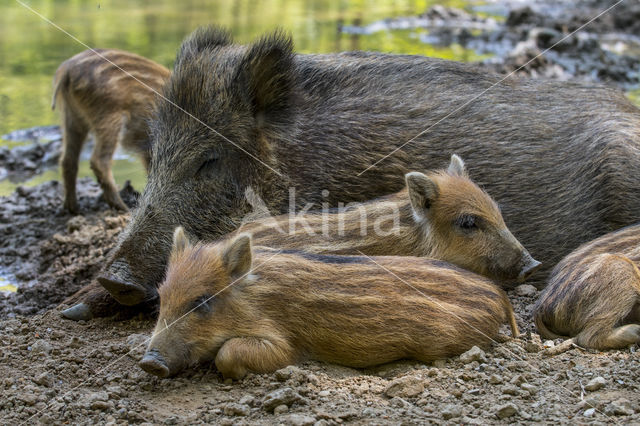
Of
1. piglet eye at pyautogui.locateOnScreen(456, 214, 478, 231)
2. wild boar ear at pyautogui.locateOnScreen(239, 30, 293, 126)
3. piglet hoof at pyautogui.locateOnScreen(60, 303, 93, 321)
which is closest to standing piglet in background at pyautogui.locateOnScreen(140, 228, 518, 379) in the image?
piglet eye at pyautogui.locateOnScreen(456, 214, 478, 231)

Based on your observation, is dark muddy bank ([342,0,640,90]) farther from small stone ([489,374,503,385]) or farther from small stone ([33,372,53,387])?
small stone ([33,372,53,387])

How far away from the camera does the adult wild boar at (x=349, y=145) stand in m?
4.86

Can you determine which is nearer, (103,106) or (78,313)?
(78,313)

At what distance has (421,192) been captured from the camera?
4.52m

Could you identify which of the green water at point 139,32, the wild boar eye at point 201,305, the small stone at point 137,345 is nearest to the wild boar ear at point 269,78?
the small stone at point 137,345

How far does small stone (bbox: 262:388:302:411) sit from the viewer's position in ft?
10.6

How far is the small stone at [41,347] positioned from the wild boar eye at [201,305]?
830mm

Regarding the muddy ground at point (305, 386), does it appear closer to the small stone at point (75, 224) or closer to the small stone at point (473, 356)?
the small stone at point (473, 356)

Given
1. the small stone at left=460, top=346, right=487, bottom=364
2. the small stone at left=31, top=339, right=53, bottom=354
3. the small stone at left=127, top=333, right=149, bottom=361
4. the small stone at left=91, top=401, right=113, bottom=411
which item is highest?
the small stone at left=460, top=346, right=487, bottom=364

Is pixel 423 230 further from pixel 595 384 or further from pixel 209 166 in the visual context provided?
pixel 595 384

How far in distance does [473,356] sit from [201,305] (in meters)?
1.18

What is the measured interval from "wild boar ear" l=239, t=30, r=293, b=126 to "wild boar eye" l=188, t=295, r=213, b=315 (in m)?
1.65

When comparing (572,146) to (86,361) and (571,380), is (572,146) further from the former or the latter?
(86,361)

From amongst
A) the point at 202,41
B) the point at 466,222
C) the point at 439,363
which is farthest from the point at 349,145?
the point at 439,363
